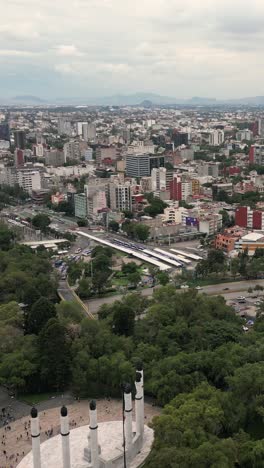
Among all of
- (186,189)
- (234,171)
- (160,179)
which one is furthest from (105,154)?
(186,189)

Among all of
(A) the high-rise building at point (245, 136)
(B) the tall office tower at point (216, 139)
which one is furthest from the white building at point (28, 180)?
(A) the high-rise building at point (245, 136)

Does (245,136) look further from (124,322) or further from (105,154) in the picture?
(124,322)

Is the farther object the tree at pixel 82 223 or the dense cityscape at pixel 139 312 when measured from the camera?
the tree at pixel 82 223

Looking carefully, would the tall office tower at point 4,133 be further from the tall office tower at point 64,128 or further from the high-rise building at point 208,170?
the high-rise building at point 208,170

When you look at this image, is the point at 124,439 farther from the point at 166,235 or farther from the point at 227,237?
the point at 166,235

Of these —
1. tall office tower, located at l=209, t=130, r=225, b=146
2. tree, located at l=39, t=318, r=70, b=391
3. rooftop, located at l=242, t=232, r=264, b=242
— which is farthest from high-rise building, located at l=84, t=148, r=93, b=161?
tree, located at l=39, t=318, r=70, b=391

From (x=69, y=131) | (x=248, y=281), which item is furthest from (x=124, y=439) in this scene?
(x=69, y=131)

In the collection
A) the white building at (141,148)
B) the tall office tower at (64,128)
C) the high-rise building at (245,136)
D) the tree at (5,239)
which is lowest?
the tree at (5,239)
